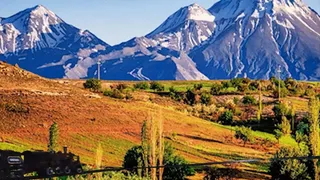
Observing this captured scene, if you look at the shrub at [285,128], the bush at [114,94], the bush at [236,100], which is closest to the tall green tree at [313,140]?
the shrub at [285,128]

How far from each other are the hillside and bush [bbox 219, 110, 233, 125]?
8.44 feet

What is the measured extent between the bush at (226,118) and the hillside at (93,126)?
2.57m

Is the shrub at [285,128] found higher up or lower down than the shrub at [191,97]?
lower down

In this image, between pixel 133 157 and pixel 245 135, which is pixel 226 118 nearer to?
pixel 245 135

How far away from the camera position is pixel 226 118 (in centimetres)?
4944

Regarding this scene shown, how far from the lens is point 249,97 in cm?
5628

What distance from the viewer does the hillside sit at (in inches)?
1395

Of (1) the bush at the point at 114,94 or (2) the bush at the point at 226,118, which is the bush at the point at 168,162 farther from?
(2) the bush at the point at 226,118

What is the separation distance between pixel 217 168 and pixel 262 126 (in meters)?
19.4

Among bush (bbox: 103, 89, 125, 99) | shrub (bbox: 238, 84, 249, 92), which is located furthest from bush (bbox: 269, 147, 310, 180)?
shrub (bbox: 238, 84, 249, 92)

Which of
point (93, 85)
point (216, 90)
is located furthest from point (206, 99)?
point (93, 85)

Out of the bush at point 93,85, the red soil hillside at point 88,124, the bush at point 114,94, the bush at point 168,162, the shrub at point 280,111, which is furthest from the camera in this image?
the bush at point 93,85

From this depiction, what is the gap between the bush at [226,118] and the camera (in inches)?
1945

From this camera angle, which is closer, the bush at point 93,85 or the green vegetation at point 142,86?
the bush at point 93,85
